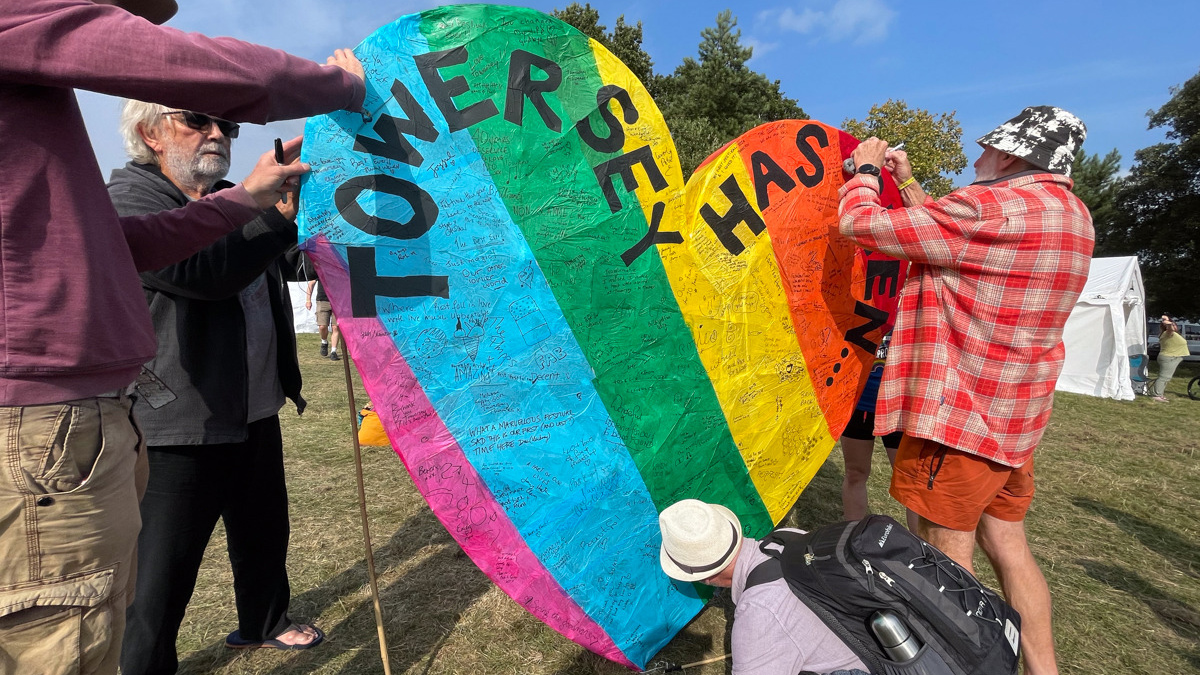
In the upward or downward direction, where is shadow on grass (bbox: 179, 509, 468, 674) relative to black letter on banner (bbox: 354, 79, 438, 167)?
downward

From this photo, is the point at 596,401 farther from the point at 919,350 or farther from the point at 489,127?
the point at 919,350

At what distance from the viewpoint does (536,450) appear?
1.72 meters

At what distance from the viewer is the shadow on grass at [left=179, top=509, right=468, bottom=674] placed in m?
2.25

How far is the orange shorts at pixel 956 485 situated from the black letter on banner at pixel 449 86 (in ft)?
5.81

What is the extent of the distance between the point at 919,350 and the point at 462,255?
5.05ft

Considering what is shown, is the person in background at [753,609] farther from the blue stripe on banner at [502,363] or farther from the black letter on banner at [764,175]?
the black letter on banner at [764,175]

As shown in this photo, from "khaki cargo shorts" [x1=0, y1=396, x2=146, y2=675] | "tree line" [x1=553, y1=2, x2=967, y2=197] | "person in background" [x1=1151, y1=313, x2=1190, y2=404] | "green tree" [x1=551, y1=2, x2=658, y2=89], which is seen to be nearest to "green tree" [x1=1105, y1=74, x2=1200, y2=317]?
"tree line" [x1=553, y1=2, x2=967, y2=197]

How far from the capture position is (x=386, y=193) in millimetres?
1509

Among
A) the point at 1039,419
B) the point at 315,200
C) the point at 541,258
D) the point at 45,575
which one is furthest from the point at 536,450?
the point at 1039,419

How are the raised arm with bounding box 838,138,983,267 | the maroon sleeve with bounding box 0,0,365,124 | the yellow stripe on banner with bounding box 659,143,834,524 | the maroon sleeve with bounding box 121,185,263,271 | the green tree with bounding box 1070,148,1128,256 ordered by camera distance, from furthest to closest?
the green tree with bounding box 1070,148,1128,256
the yellow stripe on banner with bounding box 659,143,834,524
the raised arm with bounding box 838,138,983,267
the maroon sleeve with bounding box 121,185,263,271
the maroon sleeve with bounding box 0,0,365,124

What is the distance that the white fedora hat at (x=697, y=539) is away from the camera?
5.41ft

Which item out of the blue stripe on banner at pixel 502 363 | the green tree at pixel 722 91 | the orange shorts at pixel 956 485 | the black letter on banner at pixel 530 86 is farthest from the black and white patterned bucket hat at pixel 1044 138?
the green tree at pixel 722 91

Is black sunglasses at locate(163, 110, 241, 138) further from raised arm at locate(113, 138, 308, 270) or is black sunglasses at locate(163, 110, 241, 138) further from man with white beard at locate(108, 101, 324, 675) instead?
raised arm at locate(113, 138, 308, 270)

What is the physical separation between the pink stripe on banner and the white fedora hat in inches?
14.8
